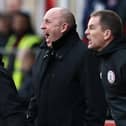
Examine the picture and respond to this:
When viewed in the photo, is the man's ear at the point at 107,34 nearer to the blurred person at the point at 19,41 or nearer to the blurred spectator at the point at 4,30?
the blurred person at the point at 19,41

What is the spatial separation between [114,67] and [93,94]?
0.49 meters

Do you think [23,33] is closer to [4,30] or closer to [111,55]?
[4,30]

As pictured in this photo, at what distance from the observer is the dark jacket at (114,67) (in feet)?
27.2

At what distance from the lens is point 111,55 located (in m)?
8.49

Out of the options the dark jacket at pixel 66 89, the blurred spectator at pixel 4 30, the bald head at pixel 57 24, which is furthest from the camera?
the blurred spectator at pixel 4 30

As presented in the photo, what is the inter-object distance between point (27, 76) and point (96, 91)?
14.0 ft

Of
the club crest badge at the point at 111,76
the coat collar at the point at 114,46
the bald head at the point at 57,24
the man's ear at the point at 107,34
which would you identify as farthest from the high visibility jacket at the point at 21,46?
the club crest badge at the point at 111,76

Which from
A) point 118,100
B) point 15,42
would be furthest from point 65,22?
point 15,42

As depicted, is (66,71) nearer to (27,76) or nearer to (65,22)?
(65,22)

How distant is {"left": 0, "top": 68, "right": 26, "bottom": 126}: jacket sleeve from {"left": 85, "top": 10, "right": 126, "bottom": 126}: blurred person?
0.96m

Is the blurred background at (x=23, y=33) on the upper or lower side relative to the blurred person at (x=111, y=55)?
lower

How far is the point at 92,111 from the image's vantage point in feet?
28.7

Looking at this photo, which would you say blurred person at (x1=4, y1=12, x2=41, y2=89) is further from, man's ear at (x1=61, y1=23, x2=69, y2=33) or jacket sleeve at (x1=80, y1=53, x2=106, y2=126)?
jacket sleeve at (x1=80, y1=53, x2=106, y2=126)

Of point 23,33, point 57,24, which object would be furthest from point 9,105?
point 23,33
